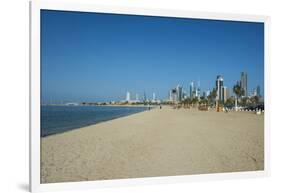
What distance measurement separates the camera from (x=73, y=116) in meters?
4.64

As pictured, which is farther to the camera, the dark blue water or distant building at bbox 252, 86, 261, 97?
distant building at bbox 252, 86, 261, 97

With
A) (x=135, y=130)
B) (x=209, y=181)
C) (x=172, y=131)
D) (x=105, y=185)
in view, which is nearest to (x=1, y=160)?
(x=105, y=185)

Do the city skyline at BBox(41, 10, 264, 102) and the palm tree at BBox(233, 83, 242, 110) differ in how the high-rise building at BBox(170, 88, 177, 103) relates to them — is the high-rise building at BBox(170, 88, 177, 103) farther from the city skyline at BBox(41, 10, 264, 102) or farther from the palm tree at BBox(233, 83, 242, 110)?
the palm tree at BBox(233, 83, 242, 110)

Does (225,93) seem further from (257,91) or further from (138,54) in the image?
(138,54)

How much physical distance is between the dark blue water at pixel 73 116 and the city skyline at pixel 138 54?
4.6 inches

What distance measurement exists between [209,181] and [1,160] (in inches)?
97.0

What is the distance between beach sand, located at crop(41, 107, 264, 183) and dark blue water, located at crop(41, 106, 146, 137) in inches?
2.7

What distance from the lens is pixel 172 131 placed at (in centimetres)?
507

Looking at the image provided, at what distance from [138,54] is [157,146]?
1.12m

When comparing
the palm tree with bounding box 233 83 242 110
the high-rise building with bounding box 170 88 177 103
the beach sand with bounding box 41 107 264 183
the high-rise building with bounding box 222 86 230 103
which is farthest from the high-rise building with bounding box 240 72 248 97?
the high-rise building with bounding box 170 88 177 103

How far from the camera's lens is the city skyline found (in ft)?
15.1

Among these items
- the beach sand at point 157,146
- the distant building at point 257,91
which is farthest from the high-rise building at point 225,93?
the distant building at point 257,91

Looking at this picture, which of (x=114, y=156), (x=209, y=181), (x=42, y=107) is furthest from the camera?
(x=209, y=181)

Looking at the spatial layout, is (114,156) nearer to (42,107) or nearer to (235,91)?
(42,107)
